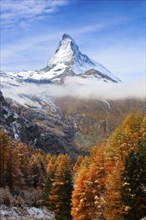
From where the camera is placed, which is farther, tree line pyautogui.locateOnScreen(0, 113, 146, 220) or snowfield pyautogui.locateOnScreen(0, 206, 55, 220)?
snowfield pyautogui.locateOnScreen(0, 206, 55, 220)

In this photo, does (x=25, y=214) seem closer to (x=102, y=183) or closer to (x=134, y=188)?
(x=102, y=183)

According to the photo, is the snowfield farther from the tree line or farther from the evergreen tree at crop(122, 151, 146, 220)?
the evergreen tree at crop(122, 151, 146, 220)

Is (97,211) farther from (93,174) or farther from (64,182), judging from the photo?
(64,182)

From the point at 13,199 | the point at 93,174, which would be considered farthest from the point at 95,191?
the point at 13,199

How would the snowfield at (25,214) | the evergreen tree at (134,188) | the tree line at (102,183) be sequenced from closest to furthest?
the evergreen tree at (134,188), the tree line at (102,183), the snowfield at (25,214)

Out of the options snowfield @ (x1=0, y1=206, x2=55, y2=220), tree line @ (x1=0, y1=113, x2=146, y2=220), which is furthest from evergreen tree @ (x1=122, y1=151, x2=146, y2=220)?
snowfield @ (x1=0, y1=206, x2=55, y2=220)

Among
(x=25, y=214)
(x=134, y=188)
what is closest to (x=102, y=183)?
(x=134, y=188)

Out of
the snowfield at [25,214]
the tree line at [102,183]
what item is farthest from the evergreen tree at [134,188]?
the snowfield at [25,214]

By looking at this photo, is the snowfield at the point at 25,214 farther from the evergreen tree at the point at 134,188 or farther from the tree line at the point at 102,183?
the evergreen tree at the point at 134,188

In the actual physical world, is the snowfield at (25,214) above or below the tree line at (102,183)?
below
